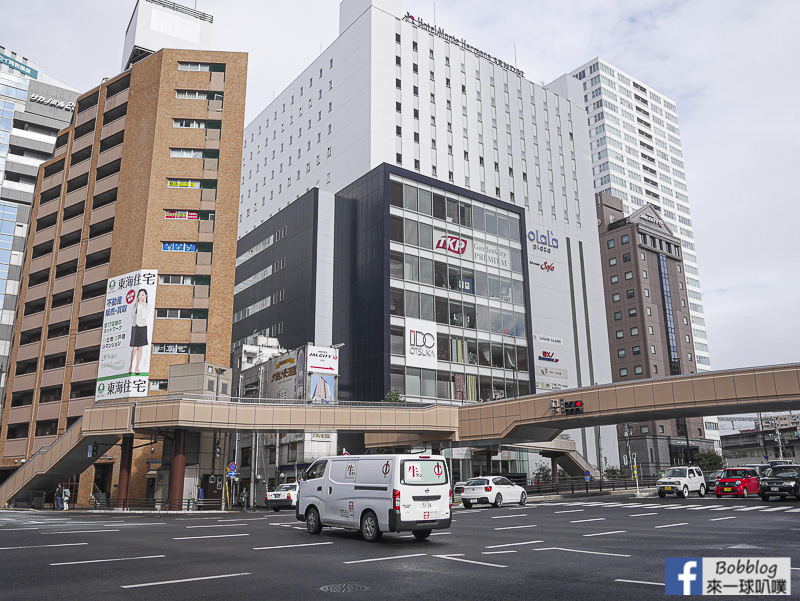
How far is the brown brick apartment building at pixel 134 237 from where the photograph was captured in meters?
55.8

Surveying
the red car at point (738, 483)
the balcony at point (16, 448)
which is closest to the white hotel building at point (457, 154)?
the balcony at point (16, 448)

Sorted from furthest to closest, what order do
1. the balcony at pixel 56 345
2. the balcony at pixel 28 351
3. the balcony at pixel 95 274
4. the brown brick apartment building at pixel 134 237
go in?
the balcony at pixel 28 351 → the balcony at pixel 56 345 → the balcony at pixel 95 274 → the brown brick apartment building at pixel 134 237

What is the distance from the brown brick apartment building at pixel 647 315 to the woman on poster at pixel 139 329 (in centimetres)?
7867

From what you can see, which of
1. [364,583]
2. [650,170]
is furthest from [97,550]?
[650,170]

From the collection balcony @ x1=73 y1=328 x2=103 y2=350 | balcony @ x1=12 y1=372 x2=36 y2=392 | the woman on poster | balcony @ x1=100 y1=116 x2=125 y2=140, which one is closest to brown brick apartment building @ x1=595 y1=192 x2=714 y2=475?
the woman on poster

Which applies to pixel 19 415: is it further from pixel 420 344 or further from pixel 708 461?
pixel 708 461

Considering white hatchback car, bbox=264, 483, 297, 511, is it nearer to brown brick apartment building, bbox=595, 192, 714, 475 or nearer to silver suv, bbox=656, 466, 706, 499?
silver suv, bbox=656, 466, 706, 499

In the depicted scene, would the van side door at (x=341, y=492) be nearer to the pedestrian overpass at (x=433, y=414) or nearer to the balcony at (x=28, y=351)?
the pedestrian overpass at (x=433, y=414)

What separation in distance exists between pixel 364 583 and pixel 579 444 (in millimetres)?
73595

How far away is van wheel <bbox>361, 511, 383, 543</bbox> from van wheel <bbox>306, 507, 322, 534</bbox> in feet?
7.01

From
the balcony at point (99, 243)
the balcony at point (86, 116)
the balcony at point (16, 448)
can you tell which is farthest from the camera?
the balcony at point (86, 116)

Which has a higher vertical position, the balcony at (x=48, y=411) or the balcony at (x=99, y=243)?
the balcony at (x=99, y=243)

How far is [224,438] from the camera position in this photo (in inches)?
1954

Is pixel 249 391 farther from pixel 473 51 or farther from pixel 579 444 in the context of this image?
pixel 473 51
